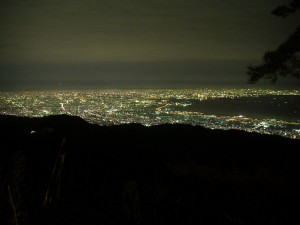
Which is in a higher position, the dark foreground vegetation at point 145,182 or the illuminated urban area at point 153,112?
the dark foreground vegetation at point 145,182

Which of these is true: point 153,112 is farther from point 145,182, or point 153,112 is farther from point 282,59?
point 145,182

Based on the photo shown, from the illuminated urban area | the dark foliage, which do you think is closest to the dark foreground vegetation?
the dark foliage

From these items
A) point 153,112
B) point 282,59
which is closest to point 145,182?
point 282,59

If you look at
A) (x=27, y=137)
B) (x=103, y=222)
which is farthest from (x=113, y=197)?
(x=27, y=137)

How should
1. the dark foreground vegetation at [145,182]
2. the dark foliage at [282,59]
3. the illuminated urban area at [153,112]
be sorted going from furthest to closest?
the illuminated urban area at [153,112] → the dark foliage at [282,59] → the dark foreground vegetation at [145,182]

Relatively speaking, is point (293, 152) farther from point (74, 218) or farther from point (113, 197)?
point (74, 218)

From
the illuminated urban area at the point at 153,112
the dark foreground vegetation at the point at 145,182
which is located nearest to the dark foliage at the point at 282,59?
the dark foreground vegetation at the point at 145,182

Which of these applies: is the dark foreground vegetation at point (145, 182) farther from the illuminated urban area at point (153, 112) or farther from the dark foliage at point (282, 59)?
the illuminated urban area at point (153, 112)
